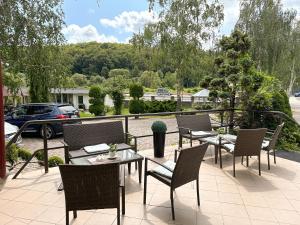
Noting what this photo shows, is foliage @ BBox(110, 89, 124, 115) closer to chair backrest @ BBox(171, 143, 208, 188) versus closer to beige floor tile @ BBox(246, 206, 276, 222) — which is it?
chair backrest @ BBox(171, 143, 208, 188)

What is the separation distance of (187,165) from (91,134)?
1851mm

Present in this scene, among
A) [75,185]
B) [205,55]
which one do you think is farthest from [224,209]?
[205,55]

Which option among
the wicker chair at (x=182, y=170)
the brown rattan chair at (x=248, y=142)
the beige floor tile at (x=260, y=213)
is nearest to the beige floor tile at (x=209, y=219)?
the wicker chair at (x=182, y=170)

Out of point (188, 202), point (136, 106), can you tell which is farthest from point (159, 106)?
point (188, 202)

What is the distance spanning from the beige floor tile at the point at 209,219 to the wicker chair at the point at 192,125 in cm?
222

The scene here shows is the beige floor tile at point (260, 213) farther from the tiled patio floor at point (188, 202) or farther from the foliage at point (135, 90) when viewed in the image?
the foliage at point (135, 90)

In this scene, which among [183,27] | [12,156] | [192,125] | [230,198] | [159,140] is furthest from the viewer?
[183,27]

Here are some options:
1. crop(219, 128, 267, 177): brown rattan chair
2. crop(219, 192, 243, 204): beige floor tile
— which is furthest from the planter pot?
crop(219, 192, 243, 204): beige floor tile

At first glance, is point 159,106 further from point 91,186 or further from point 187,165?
point 91,186

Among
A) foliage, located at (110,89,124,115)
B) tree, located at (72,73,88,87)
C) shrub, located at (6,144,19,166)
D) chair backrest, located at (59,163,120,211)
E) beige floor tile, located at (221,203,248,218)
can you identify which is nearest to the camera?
chair backrest, located at (59,163,120,211)

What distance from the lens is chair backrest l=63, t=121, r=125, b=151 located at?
148 inches

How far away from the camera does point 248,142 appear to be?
3889 millimetres

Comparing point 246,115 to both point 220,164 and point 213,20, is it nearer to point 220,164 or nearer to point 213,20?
point 220,164

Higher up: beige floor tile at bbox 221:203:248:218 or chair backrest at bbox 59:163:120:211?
chair backrest at bbox 59:163:120:211
